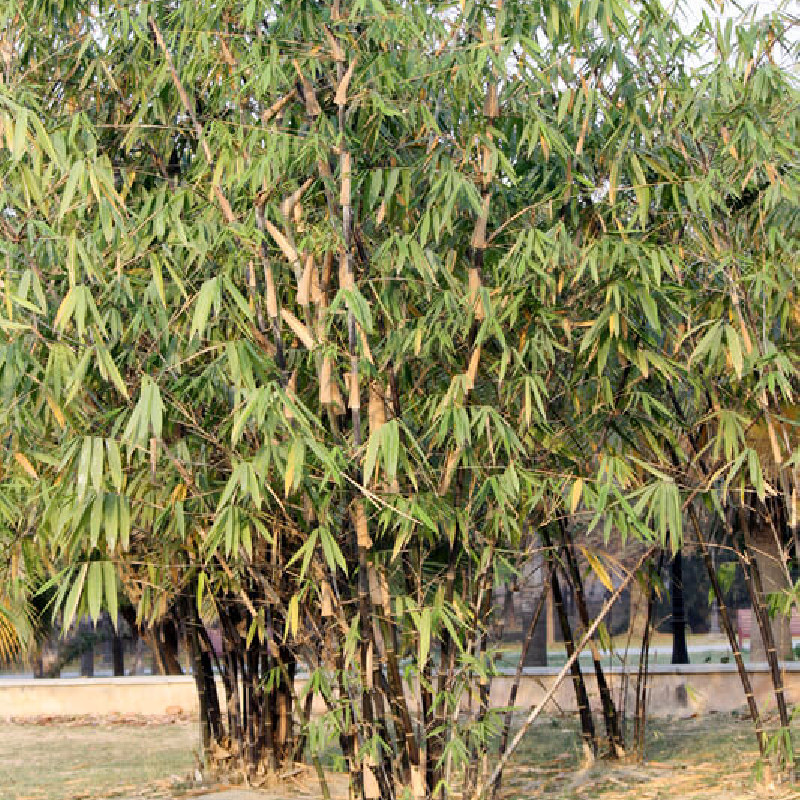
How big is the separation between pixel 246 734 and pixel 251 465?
2255 mm

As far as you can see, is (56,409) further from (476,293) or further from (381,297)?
(476,293)

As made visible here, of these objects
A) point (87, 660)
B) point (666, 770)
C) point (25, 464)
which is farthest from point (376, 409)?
point (87, 660)

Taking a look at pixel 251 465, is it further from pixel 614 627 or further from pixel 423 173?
pixel 614 627

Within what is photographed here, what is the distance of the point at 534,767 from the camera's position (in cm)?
574

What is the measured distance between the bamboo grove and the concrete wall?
2.19 m

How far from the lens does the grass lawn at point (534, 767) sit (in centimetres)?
489

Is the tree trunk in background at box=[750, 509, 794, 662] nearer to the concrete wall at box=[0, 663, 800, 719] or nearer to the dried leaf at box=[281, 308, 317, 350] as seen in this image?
the concrete wall at box=[0, 663, 800, 719]

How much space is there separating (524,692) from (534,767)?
1912 millimetres

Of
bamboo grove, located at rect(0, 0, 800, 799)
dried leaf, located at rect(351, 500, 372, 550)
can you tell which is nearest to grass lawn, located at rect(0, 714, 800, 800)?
bamboo grove, located at rect(0, 0, 800, 799)

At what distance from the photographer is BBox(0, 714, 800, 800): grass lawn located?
4895 mm

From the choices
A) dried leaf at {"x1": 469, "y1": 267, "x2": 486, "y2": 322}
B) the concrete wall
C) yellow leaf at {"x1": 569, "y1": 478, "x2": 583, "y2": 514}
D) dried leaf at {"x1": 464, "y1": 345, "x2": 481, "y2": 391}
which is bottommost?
the concrete wall

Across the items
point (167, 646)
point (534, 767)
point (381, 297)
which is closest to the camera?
point (381, 297)

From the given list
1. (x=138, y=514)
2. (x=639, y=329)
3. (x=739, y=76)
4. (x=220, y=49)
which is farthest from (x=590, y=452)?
(x=220, y=49)

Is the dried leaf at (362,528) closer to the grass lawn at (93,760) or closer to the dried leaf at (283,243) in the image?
the dried leaf at (283,243)
